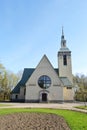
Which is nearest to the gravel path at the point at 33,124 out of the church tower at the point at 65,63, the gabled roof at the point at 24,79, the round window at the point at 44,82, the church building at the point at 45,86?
the church building at the point at 45,86

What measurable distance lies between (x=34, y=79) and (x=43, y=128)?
98.7 feet

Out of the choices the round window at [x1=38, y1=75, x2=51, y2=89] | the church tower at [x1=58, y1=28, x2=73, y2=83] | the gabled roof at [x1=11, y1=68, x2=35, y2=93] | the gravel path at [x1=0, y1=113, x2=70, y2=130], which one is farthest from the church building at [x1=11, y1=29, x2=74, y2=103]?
the gravel path at [x1=0, y1=113, x2=70, y2=130]

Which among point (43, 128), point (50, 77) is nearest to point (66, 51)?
point (50, 77)

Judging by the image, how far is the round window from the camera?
132 ft

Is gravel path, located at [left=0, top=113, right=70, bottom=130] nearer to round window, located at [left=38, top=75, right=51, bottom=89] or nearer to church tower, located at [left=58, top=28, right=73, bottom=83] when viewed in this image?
round window, located at [left=38, top=75, right=51, bottom=89]

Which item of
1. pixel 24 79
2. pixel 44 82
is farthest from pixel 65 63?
pixel 24 79

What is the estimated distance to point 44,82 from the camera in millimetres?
40406

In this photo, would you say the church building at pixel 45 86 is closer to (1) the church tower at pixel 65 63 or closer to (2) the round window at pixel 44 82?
(2) the round window at pixel 44 82

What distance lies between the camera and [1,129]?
32.9 feet

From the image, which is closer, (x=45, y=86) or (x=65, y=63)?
(x=45, y=86)

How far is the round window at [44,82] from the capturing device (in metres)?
40.2

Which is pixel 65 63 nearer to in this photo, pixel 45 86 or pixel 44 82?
pixel 44 82

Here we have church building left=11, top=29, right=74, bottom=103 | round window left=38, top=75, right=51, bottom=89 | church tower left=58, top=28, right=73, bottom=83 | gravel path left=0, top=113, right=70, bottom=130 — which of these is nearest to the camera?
gravel path left=0, top=113, right=70, bottom=130

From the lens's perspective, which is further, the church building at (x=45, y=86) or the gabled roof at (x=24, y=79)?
the gabled roof at (x=24, y=79)
